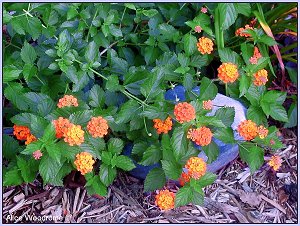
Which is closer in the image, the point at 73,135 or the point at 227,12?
the point at 73,135

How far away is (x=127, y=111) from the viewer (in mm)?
1944

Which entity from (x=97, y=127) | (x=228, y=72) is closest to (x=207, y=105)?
(x=228, y=72)

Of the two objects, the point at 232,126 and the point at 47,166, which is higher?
the point at 47,166

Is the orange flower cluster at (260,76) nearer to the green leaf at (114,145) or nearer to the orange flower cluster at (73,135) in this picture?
the green leaf at (114,145)

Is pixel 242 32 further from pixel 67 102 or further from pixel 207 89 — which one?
pixel 67 102

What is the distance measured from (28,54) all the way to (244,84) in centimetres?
102

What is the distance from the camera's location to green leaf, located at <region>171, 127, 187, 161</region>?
1830 mm

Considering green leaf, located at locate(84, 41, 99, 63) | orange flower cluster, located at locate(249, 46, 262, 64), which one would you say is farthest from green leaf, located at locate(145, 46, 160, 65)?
orange flower cluster, located at locate(249, 46, 262, 64)

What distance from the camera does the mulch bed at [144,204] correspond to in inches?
88.0

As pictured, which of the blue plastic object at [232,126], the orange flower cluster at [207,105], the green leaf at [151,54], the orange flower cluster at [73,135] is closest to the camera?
the orange flower cluster at [73,135]

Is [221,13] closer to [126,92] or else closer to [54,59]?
[126,92]

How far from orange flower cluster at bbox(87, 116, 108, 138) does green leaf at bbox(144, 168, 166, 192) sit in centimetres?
39

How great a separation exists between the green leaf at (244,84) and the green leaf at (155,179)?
531mm

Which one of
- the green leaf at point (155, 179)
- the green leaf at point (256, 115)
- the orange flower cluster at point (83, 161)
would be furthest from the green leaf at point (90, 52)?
the green leaf at point (256, 115)
